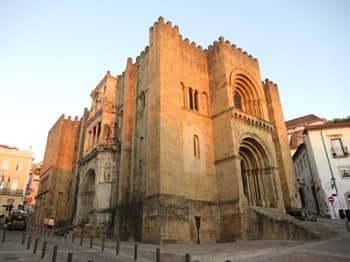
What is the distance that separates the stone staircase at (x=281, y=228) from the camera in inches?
516

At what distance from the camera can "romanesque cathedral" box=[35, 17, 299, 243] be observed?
50.8 feet

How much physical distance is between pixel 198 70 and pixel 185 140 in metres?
7.19

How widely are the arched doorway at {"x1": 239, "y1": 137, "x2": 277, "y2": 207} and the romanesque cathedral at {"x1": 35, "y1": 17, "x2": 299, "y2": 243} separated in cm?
8

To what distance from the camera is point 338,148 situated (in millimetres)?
25438

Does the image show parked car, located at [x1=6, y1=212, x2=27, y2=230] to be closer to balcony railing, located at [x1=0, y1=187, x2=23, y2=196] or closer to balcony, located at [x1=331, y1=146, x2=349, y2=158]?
balcony railing, located at [x1=0, y1=187, x2=23, y2=196]

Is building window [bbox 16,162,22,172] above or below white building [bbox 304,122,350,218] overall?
above

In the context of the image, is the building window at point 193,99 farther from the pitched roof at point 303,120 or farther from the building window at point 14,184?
the pitched roof at point 303,120

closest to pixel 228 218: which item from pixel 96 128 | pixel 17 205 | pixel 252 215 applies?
pixel 252 215

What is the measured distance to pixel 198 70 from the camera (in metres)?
21.7

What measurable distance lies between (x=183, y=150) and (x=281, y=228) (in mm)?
7604

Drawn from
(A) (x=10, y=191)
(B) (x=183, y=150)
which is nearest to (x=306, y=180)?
(B) (x=183, y=150)

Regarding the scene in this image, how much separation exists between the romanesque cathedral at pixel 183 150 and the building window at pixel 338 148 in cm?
584

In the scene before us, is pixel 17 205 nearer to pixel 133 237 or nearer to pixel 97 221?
pixel 97 221

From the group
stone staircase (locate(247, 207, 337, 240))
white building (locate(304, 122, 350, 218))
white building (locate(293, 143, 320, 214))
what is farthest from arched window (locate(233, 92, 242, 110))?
white building (locate(293, 143, 320, 214))
